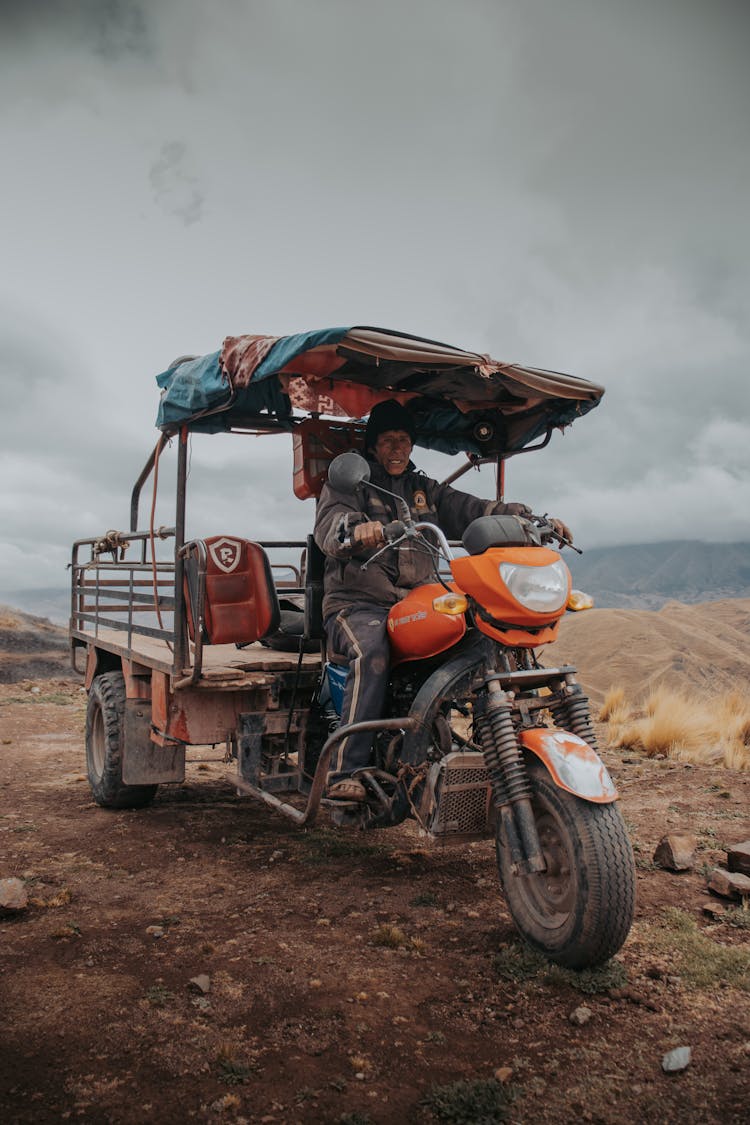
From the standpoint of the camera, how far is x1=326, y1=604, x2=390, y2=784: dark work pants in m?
4.04

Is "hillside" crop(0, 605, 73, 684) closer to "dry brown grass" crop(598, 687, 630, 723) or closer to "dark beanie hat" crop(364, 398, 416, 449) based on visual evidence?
"dry brown grass" crop(598, 687, 630, 723)

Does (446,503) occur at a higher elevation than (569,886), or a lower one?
higher

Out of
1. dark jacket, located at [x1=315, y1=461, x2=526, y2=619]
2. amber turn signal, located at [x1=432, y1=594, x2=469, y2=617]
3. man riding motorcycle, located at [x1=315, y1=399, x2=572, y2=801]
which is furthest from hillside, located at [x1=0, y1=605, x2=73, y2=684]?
amber turn signal, located at [x1=432, y1=594, x2=469, y2=617]

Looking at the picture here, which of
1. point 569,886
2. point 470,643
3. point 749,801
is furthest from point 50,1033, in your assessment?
point 749,801

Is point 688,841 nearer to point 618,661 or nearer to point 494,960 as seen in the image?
point 494,960

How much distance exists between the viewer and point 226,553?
512 cm

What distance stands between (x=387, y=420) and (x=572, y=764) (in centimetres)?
258

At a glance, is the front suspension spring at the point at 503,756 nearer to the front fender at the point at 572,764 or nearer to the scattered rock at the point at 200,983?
the front fender at the point at 572,764

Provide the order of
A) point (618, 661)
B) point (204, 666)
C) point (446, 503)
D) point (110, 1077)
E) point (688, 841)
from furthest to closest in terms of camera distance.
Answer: point (618, 661) < point (446, 503) < point (204, 666) < point (688, 841) < point (110, 1077)

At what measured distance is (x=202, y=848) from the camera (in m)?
5.17

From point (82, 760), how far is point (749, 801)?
6.13 m

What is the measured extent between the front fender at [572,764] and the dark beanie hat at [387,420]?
7.59ft

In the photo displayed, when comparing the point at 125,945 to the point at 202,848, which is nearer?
the point at 125,945

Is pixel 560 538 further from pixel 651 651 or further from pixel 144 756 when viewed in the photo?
pixel 651 651
